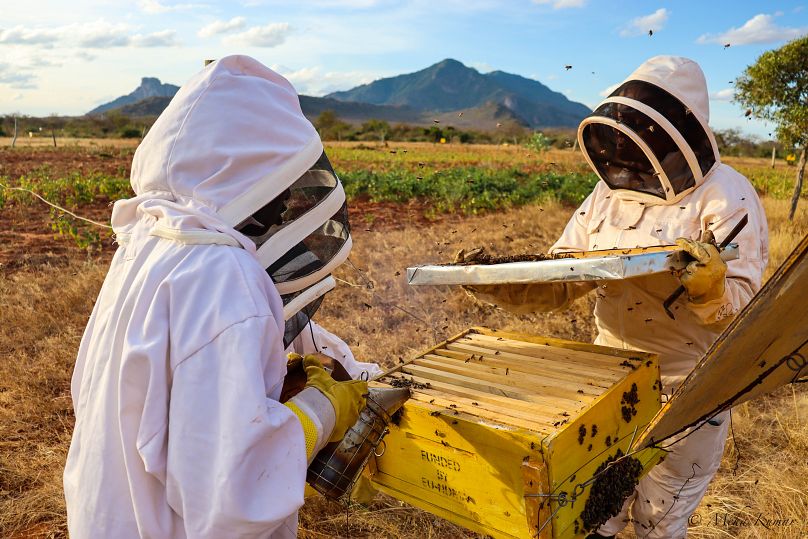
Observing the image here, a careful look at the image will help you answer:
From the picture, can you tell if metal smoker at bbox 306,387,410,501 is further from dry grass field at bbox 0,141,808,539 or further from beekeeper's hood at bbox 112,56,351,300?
dry grass field at bbox 0,141,808,539

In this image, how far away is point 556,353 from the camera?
2818 millimetres

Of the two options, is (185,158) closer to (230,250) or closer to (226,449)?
(230,250)

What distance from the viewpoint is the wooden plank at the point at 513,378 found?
2.36m

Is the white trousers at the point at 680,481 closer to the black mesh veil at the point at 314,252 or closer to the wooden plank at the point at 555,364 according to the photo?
the wooden plank at the point at 555,364

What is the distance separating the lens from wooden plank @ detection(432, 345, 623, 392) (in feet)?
7.93

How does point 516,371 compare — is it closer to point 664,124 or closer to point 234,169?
point 664,124

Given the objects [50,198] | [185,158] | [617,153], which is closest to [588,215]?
[617,153]

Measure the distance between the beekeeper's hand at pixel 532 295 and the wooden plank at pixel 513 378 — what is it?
1.36 feet

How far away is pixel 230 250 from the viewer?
177cm

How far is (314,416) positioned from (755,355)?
1284 mm

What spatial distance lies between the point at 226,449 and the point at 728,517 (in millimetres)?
3473

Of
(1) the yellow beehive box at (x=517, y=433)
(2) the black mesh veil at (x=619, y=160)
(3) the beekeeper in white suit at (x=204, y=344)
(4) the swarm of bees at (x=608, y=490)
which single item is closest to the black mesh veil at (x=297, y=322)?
(3) the beekeeper in white suit at (x=204, y=344)

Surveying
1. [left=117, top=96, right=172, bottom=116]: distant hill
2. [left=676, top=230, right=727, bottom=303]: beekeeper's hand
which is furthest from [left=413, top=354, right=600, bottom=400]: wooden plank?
[left=117, top=96, right=172, bottom=116]: distant hill

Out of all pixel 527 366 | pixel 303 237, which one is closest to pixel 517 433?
pixel 527 366
